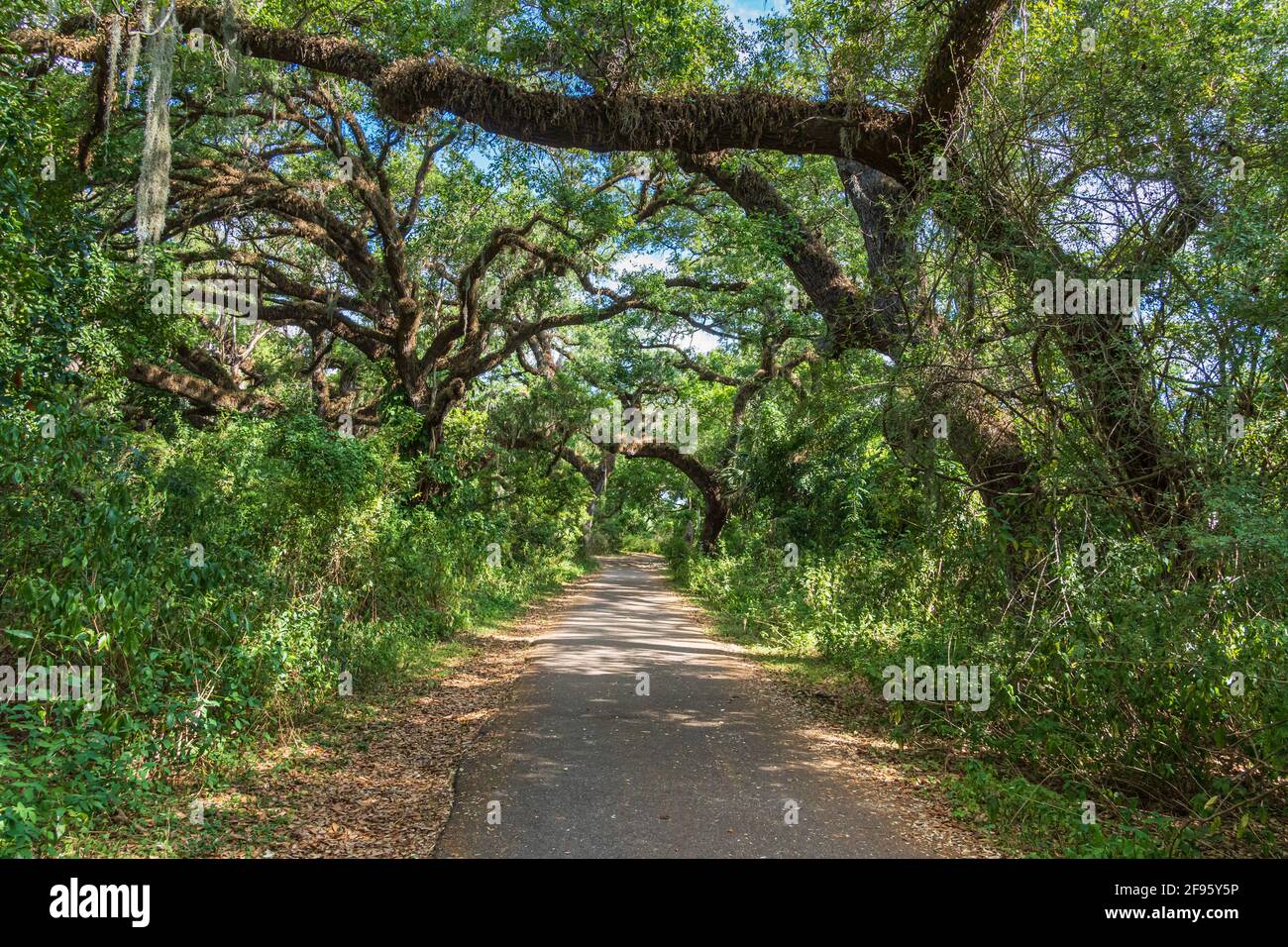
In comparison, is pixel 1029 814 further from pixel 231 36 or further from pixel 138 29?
pixel 138 29

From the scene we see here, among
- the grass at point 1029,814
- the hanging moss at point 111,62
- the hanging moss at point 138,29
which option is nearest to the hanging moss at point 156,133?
the hanging moss at point 138,29

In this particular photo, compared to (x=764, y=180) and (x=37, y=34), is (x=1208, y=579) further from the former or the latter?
(x=37, y=34)

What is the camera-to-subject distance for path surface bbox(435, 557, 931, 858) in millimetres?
4203

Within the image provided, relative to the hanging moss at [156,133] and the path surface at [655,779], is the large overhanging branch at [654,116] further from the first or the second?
the path surface at [655,779]

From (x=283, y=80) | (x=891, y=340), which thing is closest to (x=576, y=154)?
(x=283, y=80)

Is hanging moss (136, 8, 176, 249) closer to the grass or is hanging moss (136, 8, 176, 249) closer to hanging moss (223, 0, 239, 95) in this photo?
hanging moss (223, 0, 239, 95)

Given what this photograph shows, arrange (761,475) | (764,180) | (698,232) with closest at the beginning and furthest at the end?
(764,180) < (698,232) < (761,475)

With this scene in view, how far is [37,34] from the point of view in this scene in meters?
8.79

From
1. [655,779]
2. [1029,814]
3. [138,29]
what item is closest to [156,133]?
[138,29]

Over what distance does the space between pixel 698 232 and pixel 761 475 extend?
479cm

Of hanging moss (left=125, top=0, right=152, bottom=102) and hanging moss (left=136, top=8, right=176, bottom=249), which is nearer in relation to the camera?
hanging moss (left=125, top=0, right=152, bottom=102)

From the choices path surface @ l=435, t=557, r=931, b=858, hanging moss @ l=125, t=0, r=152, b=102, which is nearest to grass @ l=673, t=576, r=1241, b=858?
path surface @ l=435, t=557, r=931, b=858

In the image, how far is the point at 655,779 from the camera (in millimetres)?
5227
